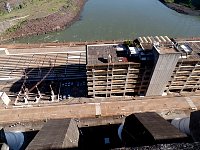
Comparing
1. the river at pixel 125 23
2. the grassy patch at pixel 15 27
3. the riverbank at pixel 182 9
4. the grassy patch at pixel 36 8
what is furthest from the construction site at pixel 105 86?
the riverbank at pixel 182 9

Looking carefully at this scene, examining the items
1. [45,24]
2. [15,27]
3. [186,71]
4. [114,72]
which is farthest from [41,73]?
[15,27]

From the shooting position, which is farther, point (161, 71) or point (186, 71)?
point (186, 71)

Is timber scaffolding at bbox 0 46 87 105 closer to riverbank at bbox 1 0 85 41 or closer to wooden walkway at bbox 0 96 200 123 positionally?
wooden walkway at bbox 0 96 200 123

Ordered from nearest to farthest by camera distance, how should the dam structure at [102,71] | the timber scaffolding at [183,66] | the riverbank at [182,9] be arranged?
1. the dam structure at [102,71]
2. the timber scaffolding at [183,66]
3. the riverbank at [182,9]

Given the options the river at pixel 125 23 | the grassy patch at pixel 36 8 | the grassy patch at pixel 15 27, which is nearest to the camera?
the river at pixel 125 23

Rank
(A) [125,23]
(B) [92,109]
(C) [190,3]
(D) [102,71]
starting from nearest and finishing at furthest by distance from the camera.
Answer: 1. (D) [102,71]
2. (B) [92,109]
3. (A) [125,23]
4. (C) [190,3]

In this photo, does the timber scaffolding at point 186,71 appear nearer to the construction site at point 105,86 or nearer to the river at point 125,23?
the construction site at point 105,86

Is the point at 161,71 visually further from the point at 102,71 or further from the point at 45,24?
the point at 45,24

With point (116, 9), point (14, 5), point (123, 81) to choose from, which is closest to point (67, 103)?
point (123, 81)
